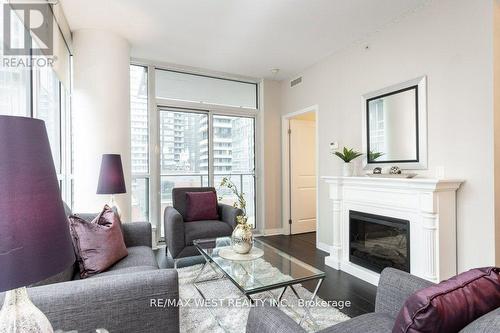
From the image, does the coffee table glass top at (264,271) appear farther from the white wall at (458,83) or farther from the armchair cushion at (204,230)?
the white wall at (458,83)

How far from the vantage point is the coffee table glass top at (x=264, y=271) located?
1.79 metres

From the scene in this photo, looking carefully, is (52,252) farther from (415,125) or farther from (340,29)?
(340,29)

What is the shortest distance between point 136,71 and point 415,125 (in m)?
3.72

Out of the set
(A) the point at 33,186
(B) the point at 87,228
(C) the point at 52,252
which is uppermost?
(A) the point at 33,186

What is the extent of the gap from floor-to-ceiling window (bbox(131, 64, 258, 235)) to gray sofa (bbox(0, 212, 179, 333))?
2.98 meters

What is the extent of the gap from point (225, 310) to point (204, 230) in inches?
44.7

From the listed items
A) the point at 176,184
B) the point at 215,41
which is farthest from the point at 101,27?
the point at 176,184

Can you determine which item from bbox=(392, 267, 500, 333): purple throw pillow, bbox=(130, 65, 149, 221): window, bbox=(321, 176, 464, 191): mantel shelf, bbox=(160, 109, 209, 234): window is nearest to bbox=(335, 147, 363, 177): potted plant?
bbox=(321, 176, 464, 191): mantel shelf

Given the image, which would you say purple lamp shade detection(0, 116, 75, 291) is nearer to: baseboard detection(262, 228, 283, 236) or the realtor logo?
the realtor logo

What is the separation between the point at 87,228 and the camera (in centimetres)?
188

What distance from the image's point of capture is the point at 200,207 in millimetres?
3674

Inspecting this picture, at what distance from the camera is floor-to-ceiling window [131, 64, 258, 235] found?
4.15m

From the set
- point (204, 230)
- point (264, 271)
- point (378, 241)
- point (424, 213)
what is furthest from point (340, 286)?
point (204, 230)

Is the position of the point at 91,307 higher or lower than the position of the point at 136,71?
lower
